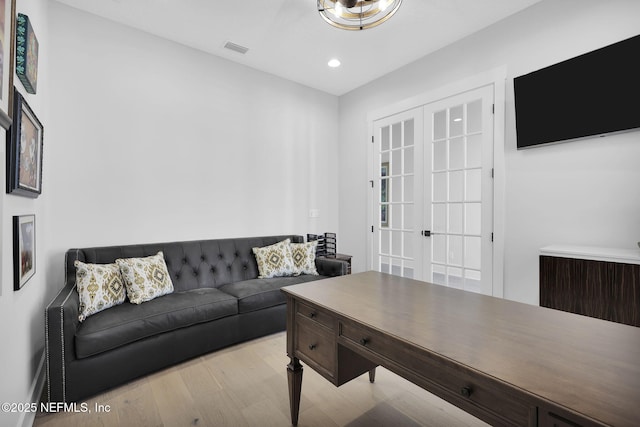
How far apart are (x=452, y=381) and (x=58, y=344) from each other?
7.02 feet

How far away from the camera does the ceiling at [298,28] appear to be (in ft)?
8.39

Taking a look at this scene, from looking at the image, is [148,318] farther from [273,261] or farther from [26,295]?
[273,261]

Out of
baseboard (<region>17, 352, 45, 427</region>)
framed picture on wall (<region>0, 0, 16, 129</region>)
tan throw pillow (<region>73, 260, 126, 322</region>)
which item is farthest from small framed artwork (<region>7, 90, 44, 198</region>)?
baseboard (<region>17, 352, 45, 427</region>)

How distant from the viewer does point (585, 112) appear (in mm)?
2223

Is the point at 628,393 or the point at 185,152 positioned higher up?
the point at 185,152

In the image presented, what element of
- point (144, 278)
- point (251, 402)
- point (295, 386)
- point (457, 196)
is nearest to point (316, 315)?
point (295, 386)

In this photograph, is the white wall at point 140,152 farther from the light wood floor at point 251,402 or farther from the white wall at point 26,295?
the light wood floor at point 251,402

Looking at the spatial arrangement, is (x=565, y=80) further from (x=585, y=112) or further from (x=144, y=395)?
(x=144, y=395)

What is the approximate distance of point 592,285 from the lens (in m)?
1.90

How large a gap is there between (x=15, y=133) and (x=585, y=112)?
358cm

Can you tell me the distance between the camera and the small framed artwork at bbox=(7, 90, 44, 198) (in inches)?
57.6

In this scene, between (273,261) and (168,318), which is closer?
(168,318)

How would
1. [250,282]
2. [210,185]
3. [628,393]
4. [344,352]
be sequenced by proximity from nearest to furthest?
[628,393] < [344,352] < [250,282] < [210,185]

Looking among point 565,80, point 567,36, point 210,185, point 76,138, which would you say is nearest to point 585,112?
point 565,80
